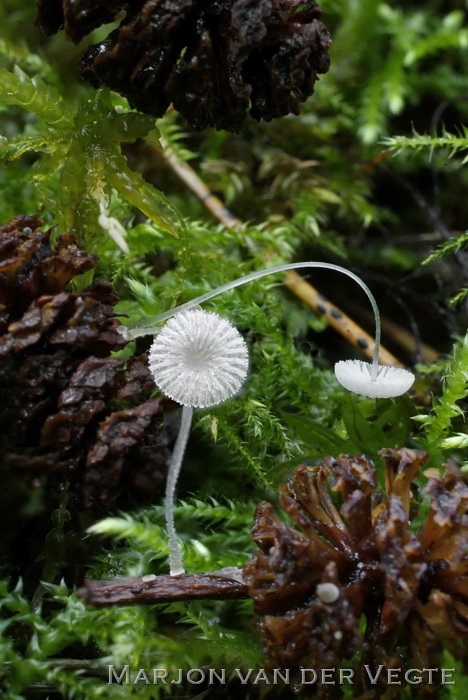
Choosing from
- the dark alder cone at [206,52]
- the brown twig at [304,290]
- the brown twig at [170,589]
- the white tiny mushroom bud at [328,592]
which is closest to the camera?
the white tiny mushroom bud at [328,592]

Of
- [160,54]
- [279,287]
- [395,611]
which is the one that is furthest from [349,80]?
[395,611]

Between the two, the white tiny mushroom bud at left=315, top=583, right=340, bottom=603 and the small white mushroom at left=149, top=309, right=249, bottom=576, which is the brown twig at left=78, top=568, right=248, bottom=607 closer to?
the small white mushroom at left=149, top=309, right=249, bottom=576

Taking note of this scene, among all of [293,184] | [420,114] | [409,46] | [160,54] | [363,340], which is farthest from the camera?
[420,114]

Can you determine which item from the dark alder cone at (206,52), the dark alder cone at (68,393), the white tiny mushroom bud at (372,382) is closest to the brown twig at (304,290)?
the white tiny mushroom bud at (372,382)

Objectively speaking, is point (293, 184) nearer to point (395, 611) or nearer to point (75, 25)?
point (75, 25)

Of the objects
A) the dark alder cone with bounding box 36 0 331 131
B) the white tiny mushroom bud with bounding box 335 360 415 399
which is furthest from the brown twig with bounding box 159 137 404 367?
the dark alder cone with bounding box 36 0 331 131

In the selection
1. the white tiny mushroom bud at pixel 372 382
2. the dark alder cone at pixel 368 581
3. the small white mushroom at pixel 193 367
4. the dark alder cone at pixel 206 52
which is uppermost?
the dark alder cone at pixel 206 52

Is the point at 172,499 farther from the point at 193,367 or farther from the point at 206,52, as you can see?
the point at 206,52

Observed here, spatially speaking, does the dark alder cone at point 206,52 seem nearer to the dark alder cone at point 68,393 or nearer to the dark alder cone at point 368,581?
the dark alder cone at point 68,393

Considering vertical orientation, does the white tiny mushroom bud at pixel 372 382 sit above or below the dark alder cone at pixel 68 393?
below
